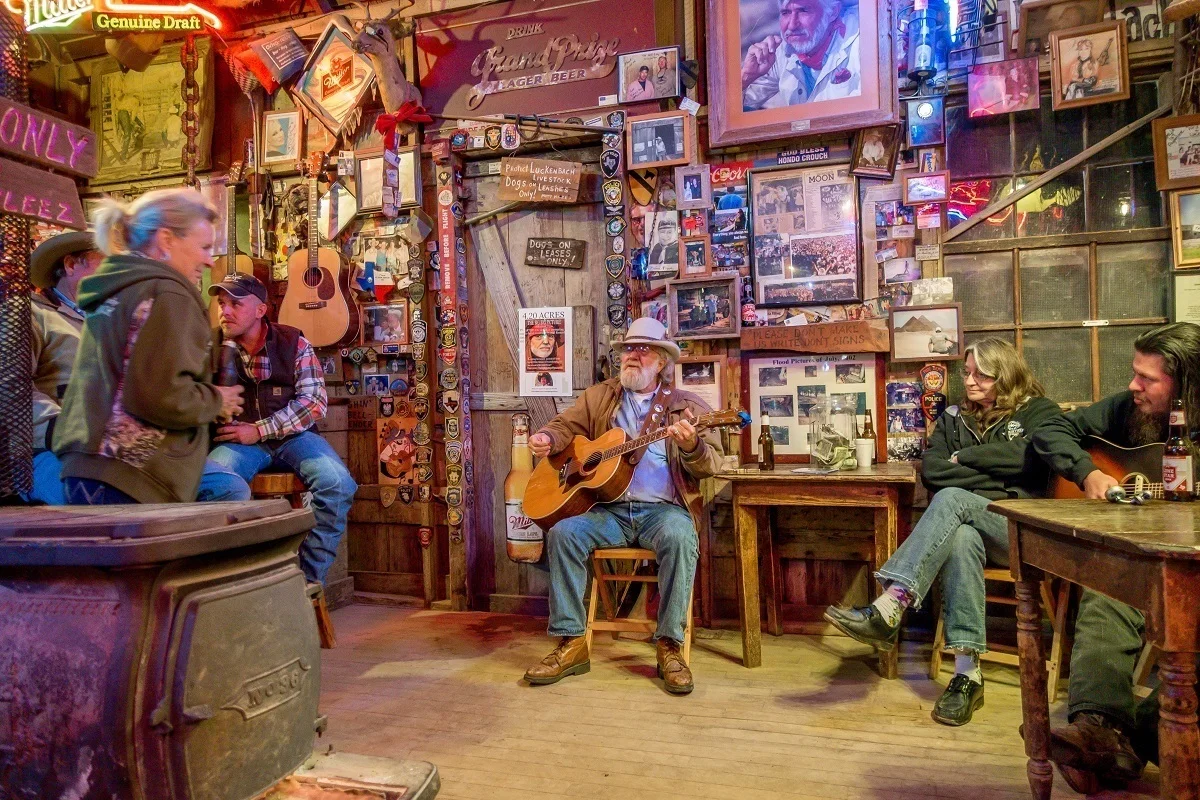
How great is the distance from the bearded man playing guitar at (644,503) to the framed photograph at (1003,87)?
5.75 feet

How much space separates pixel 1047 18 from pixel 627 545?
2.96 m

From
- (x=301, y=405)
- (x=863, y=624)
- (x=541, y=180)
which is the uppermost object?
(x=541, y=180)

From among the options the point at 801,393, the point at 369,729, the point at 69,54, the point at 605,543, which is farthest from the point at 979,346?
the point at 69,54

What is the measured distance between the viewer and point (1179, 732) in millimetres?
1541

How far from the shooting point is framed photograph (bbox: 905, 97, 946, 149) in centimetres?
360

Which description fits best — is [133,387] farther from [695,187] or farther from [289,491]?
[695,187]

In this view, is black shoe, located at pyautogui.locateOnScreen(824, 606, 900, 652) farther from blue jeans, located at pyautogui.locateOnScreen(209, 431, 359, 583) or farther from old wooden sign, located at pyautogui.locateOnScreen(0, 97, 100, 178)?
old wooden sign, located at pyautogui.locateOnScreen(0, 97, 100, 178)

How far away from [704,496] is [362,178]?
8.70 ft

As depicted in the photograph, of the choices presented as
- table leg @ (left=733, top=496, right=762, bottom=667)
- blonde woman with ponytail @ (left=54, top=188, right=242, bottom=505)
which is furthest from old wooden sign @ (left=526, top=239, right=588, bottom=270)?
blonde woman with ponytail @ (left=54, top=188, right=242, bottom=505)

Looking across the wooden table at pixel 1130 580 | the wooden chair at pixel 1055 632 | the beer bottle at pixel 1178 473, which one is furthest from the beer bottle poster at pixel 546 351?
the beer bottle at pixel 1178 473

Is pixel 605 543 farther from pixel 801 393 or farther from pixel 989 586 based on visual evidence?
pixel 989 586

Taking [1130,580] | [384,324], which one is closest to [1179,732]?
[1130,580]

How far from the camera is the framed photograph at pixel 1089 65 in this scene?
10.9 ft

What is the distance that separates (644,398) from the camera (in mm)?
3658
